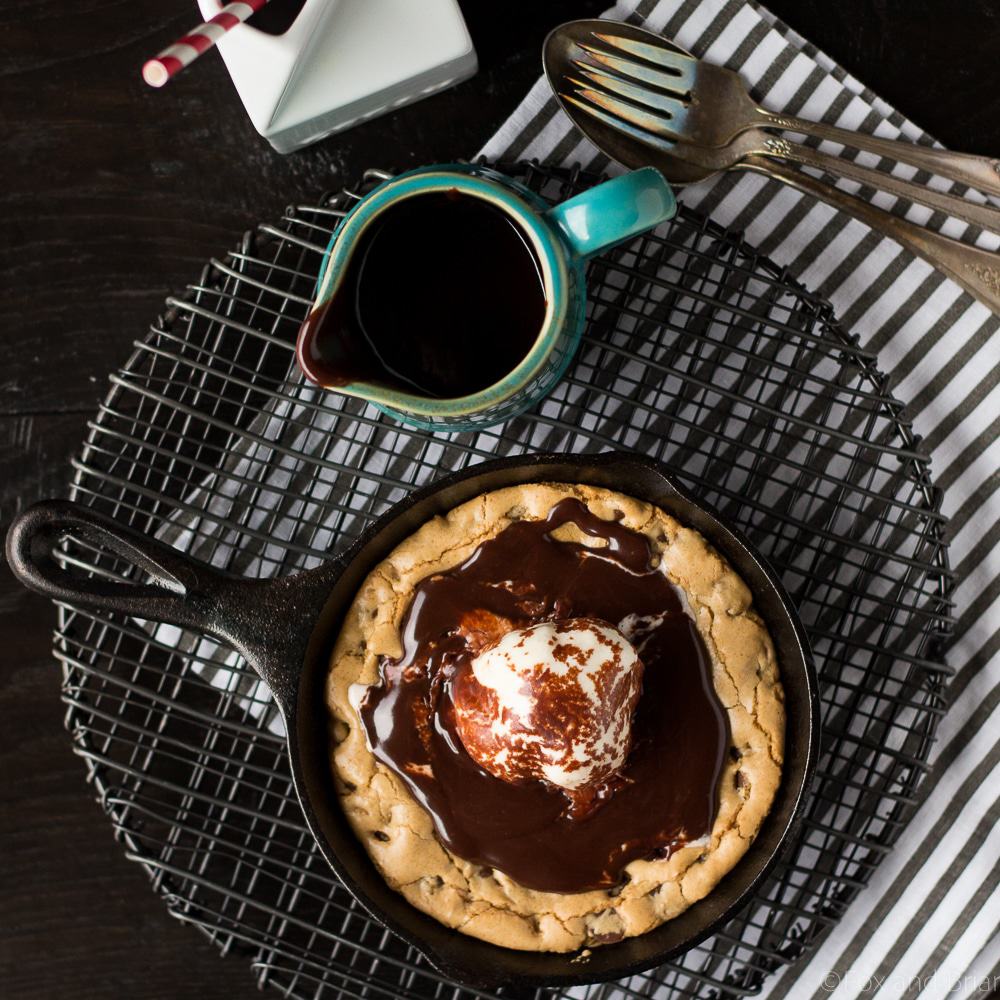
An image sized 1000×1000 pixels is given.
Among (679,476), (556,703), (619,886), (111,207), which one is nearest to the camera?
(556,703)

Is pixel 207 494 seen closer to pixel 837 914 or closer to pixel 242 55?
pixel 242 55

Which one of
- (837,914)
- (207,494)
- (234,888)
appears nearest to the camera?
(837,914)

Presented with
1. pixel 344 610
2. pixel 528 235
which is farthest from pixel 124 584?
pixel 528 235

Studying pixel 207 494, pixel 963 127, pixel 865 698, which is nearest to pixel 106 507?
pixel 207 494

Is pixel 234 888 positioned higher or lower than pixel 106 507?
lower

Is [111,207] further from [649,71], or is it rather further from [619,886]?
[619,886]

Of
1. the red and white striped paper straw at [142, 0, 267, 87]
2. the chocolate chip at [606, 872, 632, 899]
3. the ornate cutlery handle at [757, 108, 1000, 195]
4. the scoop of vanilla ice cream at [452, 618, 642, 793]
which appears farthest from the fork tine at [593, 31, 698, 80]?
the chocolate chip at [606, 872, 632, 899]
